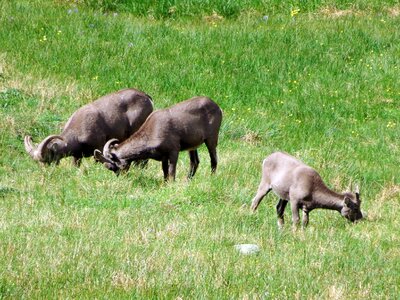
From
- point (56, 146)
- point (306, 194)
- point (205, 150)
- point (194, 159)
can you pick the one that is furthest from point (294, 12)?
point (306, 194)

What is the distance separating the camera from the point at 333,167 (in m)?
16.4

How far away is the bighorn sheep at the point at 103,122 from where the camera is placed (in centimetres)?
1612

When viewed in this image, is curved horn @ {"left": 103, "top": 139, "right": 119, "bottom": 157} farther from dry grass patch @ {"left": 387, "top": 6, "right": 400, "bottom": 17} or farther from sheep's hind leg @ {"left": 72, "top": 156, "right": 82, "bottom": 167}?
dry grass patch @ {"left": 387, "top": 6, "right": 400, "bottom": 17}

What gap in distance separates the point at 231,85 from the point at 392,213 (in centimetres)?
712

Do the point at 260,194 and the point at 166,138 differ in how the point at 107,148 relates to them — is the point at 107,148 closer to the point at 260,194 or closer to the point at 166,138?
the point at 166,138

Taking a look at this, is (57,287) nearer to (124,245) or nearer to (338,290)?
(124,245)

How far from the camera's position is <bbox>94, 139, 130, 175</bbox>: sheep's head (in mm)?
15133

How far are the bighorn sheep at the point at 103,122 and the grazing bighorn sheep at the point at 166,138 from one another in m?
0.83

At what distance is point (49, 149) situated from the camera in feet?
51.8

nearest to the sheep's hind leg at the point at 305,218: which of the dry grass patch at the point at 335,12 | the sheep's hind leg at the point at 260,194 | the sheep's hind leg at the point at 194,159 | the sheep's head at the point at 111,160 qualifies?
the sheep's hind leg at the point at 260,194

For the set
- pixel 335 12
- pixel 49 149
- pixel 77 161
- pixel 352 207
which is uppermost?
pixel 352 207

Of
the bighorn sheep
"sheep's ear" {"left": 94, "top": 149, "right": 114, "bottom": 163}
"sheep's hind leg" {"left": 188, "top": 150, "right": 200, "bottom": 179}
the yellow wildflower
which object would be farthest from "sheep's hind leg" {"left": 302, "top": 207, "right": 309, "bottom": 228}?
the yellow wildflower

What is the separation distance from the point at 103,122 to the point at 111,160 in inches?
50.4

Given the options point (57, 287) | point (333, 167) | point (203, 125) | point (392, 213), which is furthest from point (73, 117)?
point (57, 287)
